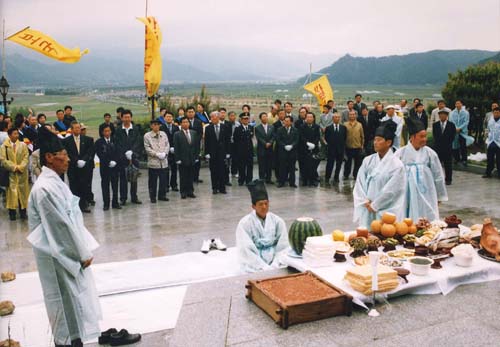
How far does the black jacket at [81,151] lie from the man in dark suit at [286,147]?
15.1 ft

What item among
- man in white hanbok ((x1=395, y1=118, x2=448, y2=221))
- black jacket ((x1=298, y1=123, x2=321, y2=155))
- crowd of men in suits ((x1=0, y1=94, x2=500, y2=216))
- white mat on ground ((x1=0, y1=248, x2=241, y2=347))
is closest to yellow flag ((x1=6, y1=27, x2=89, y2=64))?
crowd of men in suits ((x1=0, y1=94, x2=500, y2=216))

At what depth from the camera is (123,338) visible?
4691 mm

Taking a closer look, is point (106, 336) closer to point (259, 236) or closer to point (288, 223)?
point (259, 236)

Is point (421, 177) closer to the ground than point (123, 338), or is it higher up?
higher up

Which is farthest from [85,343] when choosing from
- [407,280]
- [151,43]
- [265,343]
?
[151,43]

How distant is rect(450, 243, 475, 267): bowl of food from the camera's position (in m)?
4.21

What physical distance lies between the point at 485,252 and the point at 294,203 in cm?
645

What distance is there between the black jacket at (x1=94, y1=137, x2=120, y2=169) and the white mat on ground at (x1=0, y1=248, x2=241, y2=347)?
13.0 ft

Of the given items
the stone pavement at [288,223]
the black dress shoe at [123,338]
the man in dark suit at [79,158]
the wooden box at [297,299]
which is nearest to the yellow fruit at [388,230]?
the stone pavement at [288,223]

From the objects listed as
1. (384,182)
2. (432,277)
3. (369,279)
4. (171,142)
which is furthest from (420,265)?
(171,142)

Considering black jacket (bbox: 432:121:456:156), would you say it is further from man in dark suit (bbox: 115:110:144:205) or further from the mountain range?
the mountain range

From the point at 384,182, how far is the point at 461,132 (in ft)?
32.0

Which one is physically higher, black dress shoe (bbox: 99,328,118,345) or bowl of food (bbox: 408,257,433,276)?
bowl of food (bbox: 408,257,433,276)

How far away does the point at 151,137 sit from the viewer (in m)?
11.0
